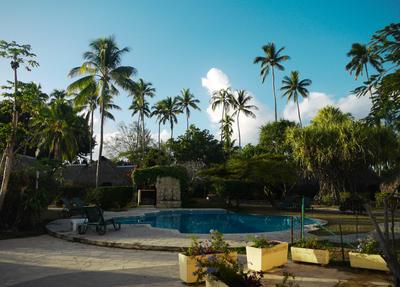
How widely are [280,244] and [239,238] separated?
3366 mm

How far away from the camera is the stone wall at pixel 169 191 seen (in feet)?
78.3

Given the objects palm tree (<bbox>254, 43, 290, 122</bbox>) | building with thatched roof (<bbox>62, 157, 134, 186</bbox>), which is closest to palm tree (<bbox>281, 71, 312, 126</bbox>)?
palm tree (<bbox>254, 43, 290, 122</bbox>)

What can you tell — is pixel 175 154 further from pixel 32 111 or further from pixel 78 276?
pixel 78 276

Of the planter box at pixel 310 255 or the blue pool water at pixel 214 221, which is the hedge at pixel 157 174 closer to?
the blue pool water at pixel 214 221

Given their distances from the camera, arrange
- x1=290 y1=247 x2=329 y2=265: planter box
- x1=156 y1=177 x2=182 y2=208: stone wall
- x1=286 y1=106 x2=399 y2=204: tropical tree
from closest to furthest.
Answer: x1=290 y1=247 x2=329 y2=265: planter box, x1=156 y1=177 x2=182 y2=208: stone wall, x1=286 y1=106 x2=399 y2=204: tropical tree

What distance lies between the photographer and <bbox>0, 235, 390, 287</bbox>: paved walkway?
5.68 meters

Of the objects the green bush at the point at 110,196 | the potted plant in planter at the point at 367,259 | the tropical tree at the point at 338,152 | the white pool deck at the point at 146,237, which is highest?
the tropical tree at the point at 338,152

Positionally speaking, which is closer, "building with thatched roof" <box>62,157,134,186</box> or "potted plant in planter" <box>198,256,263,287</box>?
"potted plant in planter" <box>198,256,263,287</box>

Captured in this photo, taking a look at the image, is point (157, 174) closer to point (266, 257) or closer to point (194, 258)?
point (266, 257)

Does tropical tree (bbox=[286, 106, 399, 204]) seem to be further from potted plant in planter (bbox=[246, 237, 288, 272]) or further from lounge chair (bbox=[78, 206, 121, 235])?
potted plant in planter (bbox=[246, 237, 288, 272])

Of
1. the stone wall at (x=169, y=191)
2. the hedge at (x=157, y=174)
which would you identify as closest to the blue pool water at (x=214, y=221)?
the stone wall at (x=169, y=191)

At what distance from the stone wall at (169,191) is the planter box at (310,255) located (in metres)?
17.2

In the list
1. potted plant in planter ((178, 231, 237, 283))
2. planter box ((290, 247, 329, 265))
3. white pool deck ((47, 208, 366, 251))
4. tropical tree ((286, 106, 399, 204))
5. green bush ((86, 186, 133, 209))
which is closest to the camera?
potted plant in planter ((178, 231, 237, 283))

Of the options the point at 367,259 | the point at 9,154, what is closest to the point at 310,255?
the point at 367,259
